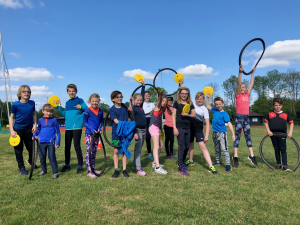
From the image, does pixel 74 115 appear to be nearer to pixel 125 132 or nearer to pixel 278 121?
pixel 125 132

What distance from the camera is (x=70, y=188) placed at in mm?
4113

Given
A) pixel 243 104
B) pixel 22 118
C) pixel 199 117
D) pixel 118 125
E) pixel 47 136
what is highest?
pixel 243 104

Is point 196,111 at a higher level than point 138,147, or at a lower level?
higher

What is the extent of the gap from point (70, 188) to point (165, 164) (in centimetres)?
307

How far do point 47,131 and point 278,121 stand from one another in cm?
592

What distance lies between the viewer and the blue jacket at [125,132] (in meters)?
4.86

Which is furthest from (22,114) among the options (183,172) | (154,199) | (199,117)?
(199,117)

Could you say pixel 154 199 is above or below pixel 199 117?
below

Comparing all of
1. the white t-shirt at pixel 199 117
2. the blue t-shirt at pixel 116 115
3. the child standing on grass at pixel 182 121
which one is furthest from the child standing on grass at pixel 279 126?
the blue t-shirt at pixel 116 115

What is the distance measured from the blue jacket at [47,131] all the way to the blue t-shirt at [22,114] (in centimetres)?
56

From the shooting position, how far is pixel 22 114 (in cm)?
531

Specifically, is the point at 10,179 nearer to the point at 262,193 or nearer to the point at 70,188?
the point at 70,188

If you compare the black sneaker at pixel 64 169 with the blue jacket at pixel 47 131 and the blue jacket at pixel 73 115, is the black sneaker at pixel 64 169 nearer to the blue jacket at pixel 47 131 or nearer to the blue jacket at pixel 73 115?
the blue jacket at pixel 47 131

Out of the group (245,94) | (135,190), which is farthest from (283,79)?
(135,190)
